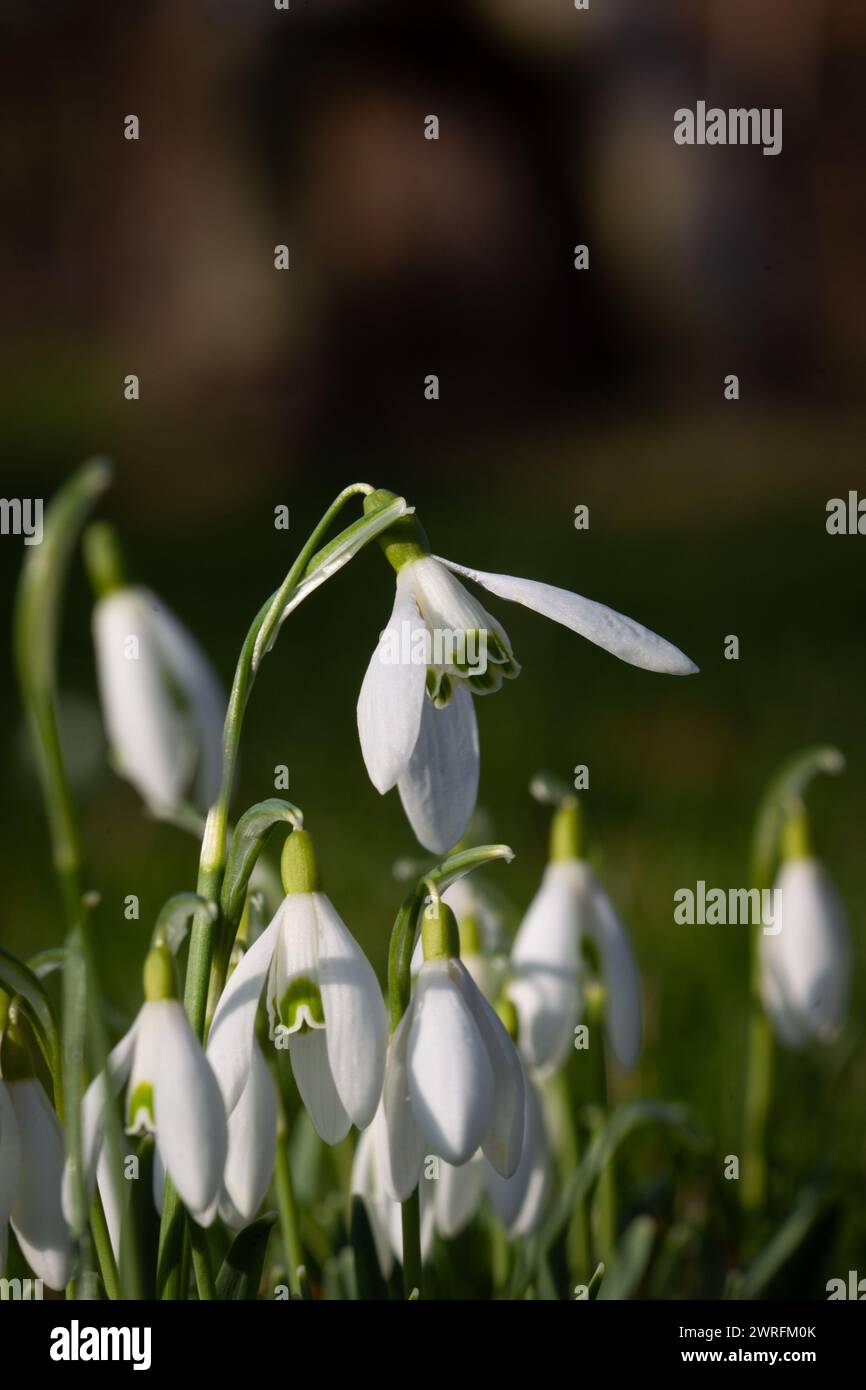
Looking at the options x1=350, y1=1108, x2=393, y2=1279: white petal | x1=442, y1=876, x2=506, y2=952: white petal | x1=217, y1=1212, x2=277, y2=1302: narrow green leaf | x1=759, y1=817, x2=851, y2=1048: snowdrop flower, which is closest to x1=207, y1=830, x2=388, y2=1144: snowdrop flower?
x1=217, y1=1212, x2=277, y2=1302: narrow green leaf

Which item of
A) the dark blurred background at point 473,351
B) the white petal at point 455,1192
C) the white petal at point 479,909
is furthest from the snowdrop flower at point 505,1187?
the dark blurred background at point 473,351

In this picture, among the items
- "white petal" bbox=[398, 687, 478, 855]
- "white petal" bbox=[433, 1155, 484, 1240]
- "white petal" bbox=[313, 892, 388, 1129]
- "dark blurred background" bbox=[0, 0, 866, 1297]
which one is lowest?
Result: "white petal" bbox=[433, 1155, 484, 1240]

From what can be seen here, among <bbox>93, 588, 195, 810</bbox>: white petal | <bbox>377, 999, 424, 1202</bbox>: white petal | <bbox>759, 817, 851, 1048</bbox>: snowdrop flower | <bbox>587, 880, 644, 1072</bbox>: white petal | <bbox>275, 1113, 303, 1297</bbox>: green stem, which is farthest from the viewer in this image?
<bbox>759, 817, 851, 1048</bbox>: snowdrop flower

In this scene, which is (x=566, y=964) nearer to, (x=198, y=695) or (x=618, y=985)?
(x=618, y=985)

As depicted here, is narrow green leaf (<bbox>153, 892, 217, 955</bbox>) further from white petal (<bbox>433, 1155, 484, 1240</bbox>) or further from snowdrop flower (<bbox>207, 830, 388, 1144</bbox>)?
white petal (<bbox>433, 1155, 484, 1240</bbox>)

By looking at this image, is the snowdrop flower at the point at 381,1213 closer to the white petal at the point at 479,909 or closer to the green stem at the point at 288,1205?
the green stem at the point at 288,1205
